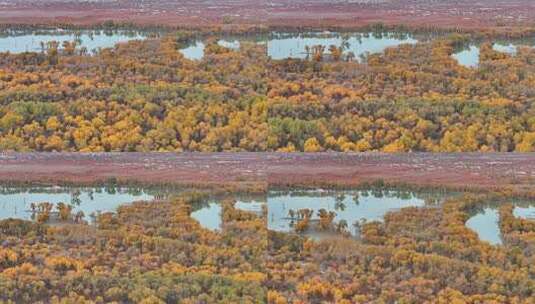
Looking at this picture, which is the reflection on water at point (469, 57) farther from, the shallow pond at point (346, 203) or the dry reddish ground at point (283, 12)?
the shallow pond at point (346, 203)

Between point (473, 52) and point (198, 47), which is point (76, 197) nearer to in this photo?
point (198, 47)

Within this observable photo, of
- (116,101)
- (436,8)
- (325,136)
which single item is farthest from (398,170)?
(116,101)

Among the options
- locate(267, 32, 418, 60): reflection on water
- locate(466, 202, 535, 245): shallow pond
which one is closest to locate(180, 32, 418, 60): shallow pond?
locate(267, 32, 418, 60): reflection on water

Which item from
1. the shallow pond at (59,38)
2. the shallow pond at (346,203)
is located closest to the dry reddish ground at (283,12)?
the shallow pond at (59,38)

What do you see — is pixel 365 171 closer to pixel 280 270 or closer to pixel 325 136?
pixel 325 136

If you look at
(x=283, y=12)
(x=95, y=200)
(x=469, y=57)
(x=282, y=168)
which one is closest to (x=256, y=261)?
(x=282, y=168)

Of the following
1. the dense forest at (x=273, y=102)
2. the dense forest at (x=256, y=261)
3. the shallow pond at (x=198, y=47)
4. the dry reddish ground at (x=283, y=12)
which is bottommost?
the dense forest at (x=256, y=261)
